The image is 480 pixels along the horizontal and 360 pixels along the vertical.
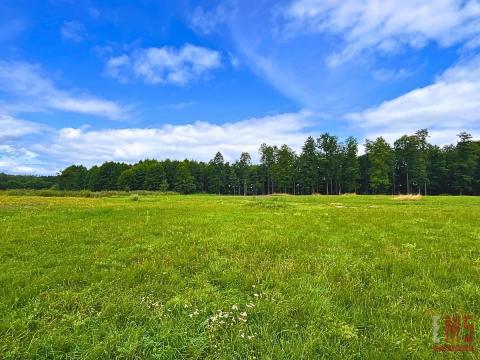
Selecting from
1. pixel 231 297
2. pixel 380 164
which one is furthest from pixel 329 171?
pixel 231 297

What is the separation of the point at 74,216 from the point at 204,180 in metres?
113

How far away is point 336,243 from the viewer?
10.0 metres

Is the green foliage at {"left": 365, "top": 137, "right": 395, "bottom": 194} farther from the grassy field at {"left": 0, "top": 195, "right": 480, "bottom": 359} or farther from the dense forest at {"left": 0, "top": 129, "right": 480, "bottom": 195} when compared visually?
the grassy field at {"left": 0, "top": 195, "right": 480, "bottom": 359}

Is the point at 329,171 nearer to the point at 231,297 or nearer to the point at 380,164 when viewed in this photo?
the point at 380,164

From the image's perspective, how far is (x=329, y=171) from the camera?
9912 centimetres

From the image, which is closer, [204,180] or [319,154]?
[319,154]

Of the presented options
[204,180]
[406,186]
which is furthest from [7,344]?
[204,180]

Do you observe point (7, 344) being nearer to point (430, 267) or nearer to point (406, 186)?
point (430, 267)

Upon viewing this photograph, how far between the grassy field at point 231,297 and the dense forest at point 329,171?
92.3 m

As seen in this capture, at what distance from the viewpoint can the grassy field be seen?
3.85m

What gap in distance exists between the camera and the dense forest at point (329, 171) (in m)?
88.7

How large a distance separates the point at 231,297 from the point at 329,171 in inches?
3903

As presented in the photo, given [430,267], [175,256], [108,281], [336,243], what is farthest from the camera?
[336,243]

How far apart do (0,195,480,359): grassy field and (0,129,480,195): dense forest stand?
92330 mm
